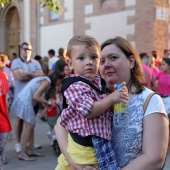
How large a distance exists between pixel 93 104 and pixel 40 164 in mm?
3568

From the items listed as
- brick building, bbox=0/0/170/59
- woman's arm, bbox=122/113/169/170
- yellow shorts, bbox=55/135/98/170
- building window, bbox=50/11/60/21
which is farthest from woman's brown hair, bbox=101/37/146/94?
building window, bbox=50/11/60/21

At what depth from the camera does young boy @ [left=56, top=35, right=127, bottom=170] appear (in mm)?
1664

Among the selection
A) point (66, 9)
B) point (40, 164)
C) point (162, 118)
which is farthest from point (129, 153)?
point (66, 9)

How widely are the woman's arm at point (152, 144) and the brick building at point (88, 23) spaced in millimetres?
8124

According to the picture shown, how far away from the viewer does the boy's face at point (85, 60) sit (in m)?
1.82

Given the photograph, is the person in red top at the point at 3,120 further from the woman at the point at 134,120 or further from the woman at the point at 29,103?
the woman at the point at 134,120

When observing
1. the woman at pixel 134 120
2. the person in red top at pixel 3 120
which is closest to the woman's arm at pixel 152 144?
the woman at pixel 134 120

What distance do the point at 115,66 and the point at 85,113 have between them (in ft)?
1.07

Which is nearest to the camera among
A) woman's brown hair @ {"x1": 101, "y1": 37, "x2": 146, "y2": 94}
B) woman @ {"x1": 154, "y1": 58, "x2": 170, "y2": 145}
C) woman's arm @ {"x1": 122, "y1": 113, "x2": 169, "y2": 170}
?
woman's arm @ {"x1": 122, "y1": 113, "x2": 169, "y2": 170}

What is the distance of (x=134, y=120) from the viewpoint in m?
1.61

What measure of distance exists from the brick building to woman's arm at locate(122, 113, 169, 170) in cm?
812

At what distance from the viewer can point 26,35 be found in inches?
575

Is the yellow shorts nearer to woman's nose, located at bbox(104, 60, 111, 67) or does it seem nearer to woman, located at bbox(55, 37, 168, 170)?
woman, located at bbox(55, 37, 168, 170)

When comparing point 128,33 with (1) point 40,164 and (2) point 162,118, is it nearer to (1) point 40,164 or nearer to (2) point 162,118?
(1) point 40,164
